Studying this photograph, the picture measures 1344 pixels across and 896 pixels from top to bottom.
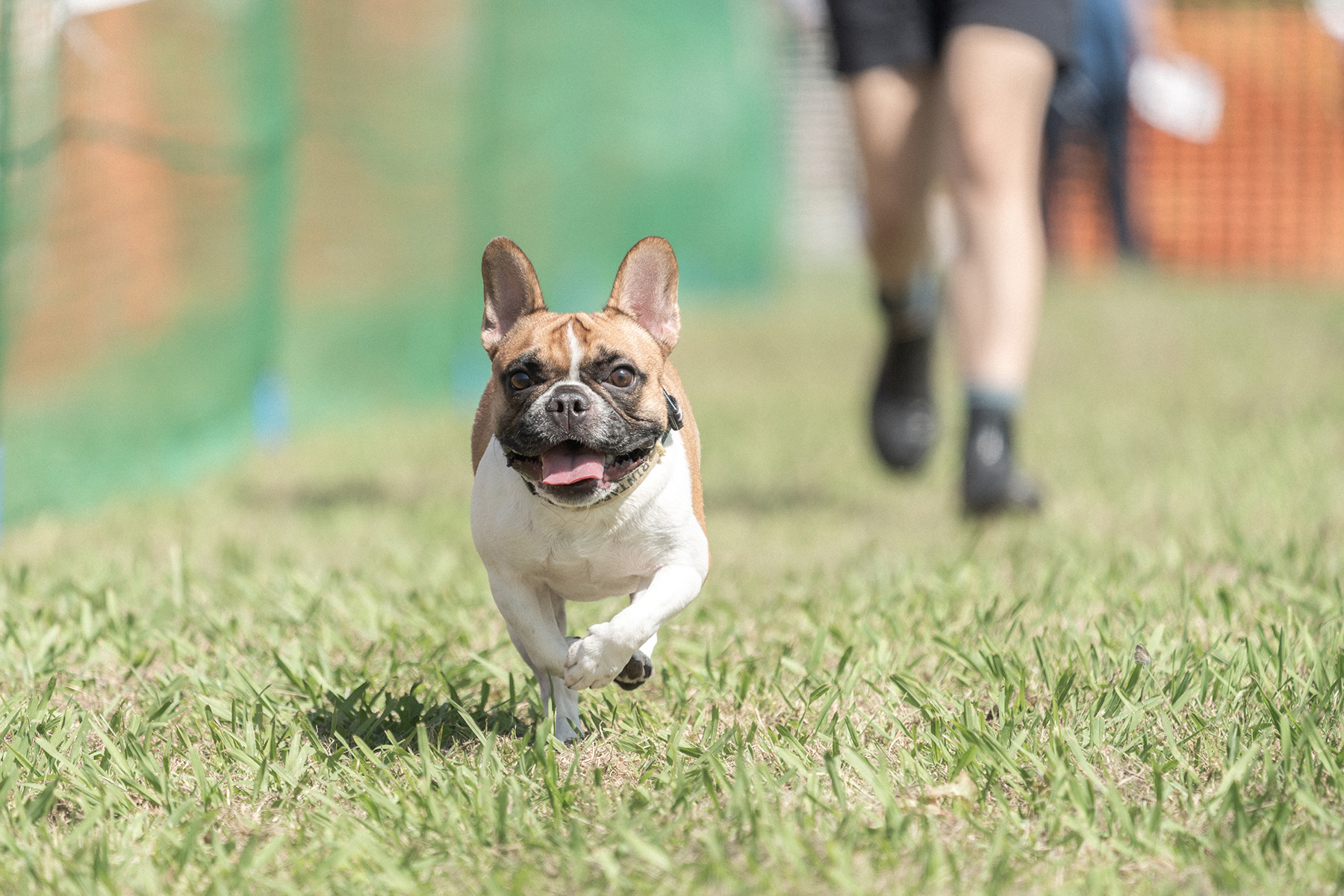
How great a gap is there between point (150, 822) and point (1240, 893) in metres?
1.47

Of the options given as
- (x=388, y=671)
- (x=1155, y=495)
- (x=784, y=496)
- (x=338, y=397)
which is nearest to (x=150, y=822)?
(x=388, y=671)

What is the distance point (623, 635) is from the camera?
2254 millimetres

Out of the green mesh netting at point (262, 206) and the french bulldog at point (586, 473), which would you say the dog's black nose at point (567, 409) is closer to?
the french bulldog at point (586, 473)

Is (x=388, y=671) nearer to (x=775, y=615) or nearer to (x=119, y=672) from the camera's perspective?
(x=119, y=672)

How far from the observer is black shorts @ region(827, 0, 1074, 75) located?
13.9ft

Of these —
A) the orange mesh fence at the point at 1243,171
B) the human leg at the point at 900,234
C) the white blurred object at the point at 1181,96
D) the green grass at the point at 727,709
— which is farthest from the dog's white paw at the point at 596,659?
the white blurred object at the point at 1181,96

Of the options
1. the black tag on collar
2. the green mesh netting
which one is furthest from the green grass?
the green mesh netting

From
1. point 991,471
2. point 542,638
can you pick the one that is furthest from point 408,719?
point 991,471

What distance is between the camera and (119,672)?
2877mm

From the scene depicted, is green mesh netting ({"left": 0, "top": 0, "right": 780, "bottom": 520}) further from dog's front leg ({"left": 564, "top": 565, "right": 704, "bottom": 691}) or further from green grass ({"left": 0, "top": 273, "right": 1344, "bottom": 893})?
dog's front leg ({"left": 564, "top": 565, "right": 704, "bottom": 691})

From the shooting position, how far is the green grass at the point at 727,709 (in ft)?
6.53

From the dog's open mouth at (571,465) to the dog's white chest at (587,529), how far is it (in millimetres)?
80

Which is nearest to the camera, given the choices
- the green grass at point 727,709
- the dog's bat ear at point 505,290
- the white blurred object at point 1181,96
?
the green grass at point 727,709

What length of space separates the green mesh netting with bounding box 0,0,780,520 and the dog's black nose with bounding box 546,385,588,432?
2507 millimetres
